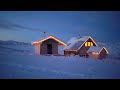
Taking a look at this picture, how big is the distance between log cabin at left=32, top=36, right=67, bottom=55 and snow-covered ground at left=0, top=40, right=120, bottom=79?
12 centimetres

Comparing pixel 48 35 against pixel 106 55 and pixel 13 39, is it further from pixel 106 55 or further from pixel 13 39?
pixel 106 55

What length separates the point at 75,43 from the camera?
3947 mm

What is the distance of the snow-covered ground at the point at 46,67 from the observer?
3770 mm

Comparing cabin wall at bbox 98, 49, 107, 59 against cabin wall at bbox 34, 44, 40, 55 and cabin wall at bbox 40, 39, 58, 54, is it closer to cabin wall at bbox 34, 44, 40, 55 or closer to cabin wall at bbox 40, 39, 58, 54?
cabin wall at bbox 40, 39, 58, 54

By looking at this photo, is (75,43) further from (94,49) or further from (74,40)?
(94,49)

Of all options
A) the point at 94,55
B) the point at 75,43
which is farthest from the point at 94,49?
the point at 75,43

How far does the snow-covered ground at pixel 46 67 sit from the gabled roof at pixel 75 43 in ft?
0.91

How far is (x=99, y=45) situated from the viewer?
3.90 metres

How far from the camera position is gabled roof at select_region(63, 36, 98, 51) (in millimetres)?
3918

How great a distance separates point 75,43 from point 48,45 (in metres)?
0.56

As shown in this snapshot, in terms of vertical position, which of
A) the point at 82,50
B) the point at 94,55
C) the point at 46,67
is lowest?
the point at 46,67

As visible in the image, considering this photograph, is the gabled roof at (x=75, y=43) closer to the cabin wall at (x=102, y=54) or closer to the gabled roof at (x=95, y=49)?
the gabled roof at (x=95, y=49)

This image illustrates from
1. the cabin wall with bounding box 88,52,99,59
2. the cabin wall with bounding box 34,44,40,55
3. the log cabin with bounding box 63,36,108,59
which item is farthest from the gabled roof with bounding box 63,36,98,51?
the cabin wall with bounding box 34,44,40,55
